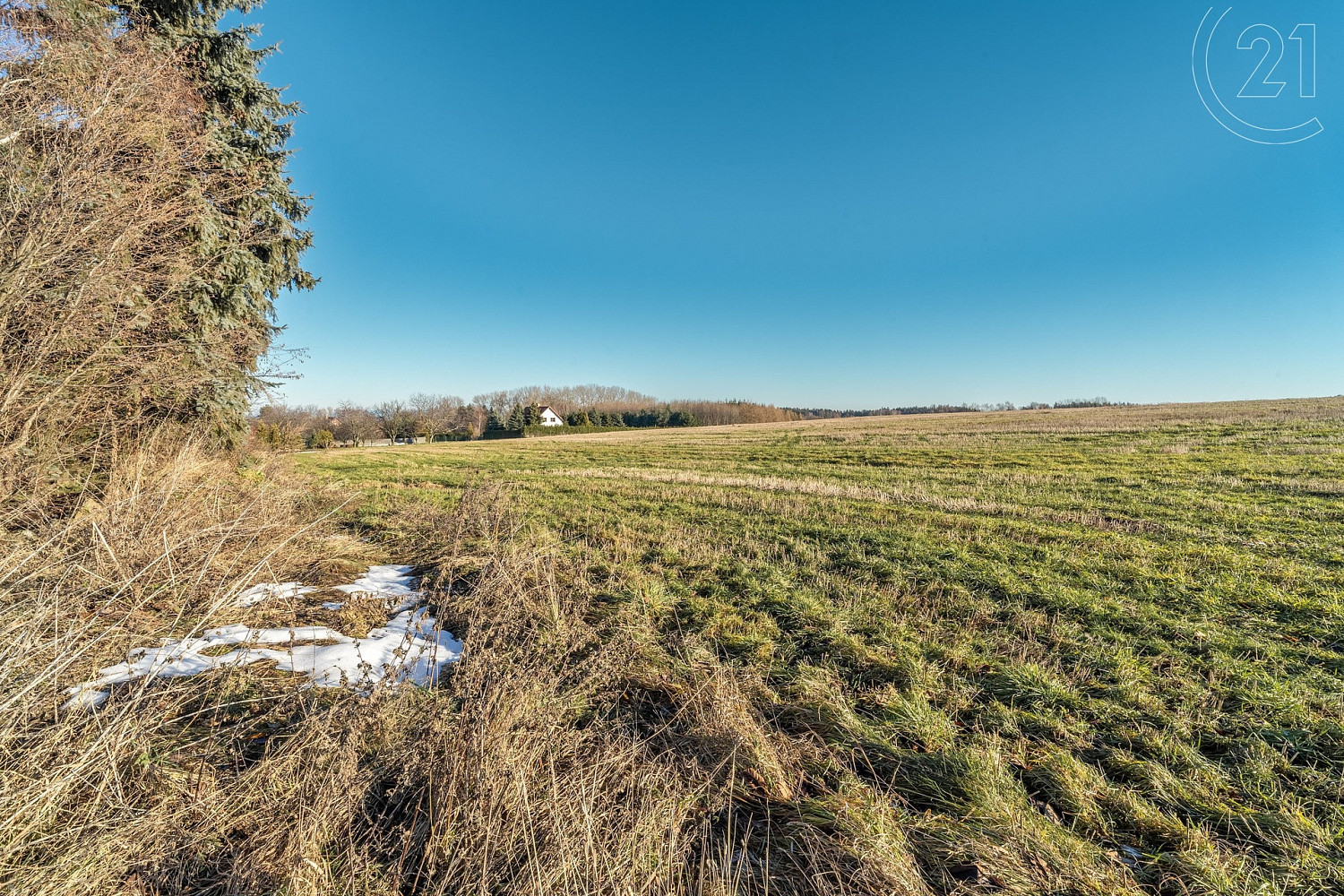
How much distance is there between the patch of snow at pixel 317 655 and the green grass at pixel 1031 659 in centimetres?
177

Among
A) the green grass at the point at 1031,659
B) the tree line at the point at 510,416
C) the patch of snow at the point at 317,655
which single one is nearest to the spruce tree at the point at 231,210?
the green grass at the point at 1031,659

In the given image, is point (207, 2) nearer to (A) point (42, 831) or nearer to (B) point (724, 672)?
(A) point (42, 831)

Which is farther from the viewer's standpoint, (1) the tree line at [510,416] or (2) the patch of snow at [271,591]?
(1) the tree line at [510,416]

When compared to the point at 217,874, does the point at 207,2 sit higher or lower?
higher

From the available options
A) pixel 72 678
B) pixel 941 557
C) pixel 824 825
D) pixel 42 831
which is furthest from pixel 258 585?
pixel 941 557

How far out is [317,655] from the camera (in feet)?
13.5

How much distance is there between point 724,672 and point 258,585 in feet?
17.8

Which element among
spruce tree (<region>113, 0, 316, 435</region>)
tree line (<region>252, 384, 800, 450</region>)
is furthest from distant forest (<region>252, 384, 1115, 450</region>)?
spruce tree (<region>113, 0, 316, 435</region>)

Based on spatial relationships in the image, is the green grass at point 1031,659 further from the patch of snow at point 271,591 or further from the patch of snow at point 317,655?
the patch of snow at point 271,591

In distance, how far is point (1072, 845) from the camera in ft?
7.86

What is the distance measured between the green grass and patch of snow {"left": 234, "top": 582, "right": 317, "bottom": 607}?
122 inches

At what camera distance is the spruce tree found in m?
7.54

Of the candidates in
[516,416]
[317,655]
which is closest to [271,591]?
[317,655]

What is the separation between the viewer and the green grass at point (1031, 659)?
2.50 meters
